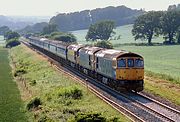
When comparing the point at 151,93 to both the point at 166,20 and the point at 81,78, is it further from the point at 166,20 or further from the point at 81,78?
the point at 166,20

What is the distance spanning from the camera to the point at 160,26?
132 m

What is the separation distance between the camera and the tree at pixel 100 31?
537ft

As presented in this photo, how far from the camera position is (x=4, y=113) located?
108ft

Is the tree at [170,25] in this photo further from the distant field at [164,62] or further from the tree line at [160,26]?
the distant field at [164,62]

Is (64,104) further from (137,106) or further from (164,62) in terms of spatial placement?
(164,62)

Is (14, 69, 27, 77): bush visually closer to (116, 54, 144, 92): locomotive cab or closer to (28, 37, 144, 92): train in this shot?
(28, 37, 144, 92): train

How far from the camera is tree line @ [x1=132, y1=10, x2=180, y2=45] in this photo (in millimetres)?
126963

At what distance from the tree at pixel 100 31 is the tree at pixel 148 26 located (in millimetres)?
27832

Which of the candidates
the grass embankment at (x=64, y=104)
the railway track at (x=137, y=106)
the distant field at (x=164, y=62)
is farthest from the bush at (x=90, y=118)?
the distant field at (x=164, y=62)

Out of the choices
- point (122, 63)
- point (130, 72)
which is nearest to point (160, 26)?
point (122, 63)

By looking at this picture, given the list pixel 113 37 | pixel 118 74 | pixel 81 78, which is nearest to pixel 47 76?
pixel 81 78

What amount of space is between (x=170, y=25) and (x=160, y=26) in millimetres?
4398

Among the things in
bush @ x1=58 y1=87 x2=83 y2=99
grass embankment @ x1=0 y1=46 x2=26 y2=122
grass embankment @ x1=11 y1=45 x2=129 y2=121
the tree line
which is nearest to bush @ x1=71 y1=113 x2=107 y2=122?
grass embankment @ x1=11 y1=45 x2=129 y2=121

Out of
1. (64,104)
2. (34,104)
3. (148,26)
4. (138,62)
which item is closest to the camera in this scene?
(64,104)
